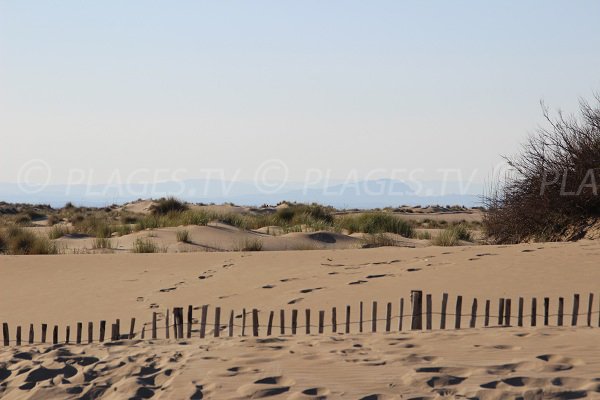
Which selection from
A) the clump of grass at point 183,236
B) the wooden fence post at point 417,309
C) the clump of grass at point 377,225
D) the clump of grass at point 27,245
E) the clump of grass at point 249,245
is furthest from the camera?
the clump of grass at point 377,225

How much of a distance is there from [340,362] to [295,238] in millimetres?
15084

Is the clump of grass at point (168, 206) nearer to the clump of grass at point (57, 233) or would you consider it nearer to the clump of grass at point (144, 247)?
the clump of grass at point (57, 233)

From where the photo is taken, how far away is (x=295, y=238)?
23047mm

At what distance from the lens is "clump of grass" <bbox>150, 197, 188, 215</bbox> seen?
111 feet

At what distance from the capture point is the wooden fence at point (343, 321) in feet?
31.7

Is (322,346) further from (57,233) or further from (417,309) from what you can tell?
(57,233)

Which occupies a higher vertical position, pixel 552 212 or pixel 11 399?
pixel 552 212

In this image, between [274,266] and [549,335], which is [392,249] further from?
[549,335]

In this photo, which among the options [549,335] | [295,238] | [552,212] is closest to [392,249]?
[552,212]

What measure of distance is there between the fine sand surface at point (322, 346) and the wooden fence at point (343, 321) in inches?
8.8

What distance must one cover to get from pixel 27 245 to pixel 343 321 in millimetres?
11726

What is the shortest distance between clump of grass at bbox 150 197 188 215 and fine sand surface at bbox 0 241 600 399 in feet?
58.7

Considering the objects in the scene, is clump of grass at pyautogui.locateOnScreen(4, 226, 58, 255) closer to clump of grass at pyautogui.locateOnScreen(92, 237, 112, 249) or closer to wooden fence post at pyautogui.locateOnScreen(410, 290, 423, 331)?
clump of grass at pyautogui.locateOnScreen(92, 237, 112, 249)

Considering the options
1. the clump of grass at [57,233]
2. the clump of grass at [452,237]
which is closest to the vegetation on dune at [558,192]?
the clump of grass at [452,237]
